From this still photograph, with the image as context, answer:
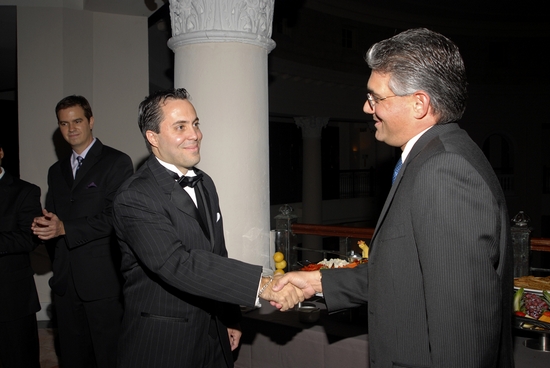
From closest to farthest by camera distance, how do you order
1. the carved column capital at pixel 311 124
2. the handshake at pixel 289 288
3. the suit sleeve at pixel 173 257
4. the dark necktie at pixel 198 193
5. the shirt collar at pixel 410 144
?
the shirt collar at pixel 410 144 < the suit sleeve at pixel 173 257 < the dark necktie at pixel 198 193 < the handshake at pixel 289 288 < the carved column capital at pixel 311 124

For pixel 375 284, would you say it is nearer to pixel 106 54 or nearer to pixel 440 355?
pixel 440 355

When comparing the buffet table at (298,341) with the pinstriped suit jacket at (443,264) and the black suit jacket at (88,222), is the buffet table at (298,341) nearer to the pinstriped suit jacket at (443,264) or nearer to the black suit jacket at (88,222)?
the black suit jacket at (88,222)

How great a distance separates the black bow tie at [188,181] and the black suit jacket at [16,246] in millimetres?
1836

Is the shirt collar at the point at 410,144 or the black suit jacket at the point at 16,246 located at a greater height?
the shirt collar at the point at 410,144

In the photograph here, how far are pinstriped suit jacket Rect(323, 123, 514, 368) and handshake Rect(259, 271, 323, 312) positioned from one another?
2.77 ft

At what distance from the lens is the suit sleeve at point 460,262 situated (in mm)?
1522

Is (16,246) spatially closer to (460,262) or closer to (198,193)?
(198,193)

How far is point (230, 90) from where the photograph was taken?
13.2ft

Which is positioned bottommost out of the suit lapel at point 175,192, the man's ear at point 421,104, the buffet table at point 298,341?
the buffet table at point 298,341

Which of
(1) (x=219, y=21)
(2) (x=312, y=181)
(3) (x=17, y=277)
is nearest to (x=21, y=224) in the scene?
(3) (x=17, y=277)

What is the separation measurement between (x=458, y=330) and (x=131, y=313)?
1.45 meters

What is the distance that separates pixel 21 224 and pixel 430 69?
323 cm

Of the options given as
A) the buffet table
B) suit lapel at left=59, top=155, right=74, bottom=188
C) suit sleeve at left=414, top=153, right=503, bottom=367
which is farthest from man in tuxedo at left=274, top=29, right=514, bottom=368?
suit lapel at left=59, top=155, right=74, bottom=188

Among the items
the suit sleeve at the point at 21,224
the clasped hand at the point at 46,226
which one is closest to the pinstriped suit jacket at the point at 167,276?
the clasped hand at the point at 46,226
